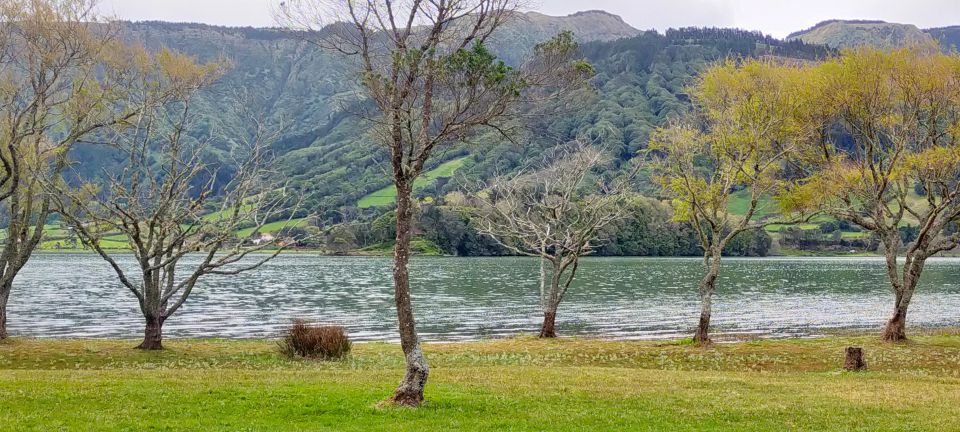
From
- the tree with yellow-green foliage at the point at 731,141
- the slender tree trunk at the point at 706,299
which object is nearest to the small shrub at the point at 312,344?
the slender tree trunk at the point at 706,299

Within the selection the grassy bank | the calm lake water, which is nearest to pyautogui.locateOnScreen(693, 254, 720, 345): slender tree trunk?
the grassy bank

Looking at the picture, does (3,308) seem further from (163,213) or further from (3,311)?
(163,213)

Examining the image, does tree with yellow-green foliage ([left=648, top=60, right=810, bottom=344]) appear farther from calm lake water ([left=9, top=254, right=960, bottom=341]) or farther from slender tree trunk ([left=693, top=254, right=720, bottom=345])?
calm lake water ([left=9, top=254, right=960, bottom=341])

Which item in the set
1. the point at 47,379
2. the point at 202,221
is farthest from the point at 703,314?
the point at 47,379

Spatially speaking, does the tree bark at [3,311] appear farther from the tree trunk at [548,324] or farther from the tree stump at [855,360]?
the tree stump at [855,360]

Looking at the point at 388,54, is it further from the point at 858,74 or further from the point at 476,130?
the point at 858,74

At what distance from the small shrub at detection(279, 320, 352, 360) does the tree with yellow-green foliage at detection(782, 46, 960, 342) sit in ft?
80.9

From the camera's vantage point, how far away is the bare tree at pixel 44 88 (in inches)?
1227

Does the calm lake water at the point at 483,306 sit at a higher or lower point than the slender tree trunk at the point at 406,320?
lower

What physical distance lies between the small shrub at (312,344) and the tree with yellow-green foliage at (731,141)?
17313mm

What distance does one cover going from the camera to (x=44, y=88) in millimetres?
31453

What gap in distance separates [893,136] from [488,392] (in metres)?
27.1

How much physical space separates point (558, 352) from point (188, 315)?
42831mm

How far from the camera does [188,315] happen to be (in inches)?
2589
